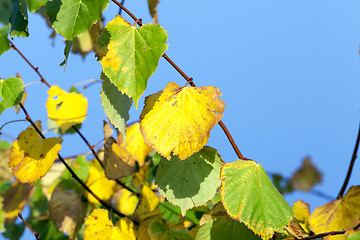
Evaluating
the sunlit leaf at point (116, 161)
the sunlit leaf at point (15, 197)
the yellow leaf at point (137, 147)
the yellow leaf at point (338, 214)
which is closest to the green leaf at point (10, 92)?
the sunlit leaf at point (116, 161)

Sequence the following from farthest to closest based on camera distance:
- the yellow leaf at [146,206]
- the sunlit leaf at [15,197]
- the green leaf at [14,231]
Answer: the green leaf at [14,231] < the sunlit leaf at [15,197] < the yellow leaf at [146,206]

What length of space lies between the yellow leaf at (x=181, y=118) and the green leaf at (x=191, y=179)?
0.10 m

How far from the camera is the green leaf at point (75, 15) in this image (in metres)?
0.68

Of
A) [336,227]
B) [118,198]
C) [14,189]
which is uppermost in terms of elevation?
[336,227]

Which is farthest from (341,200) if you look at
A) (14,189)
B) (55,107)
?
(14,189)

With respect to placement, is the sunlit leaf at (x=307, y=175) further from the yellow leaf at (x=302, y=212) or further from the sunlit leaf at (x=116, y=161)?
the sunlit leaf at (x=116, y=161)

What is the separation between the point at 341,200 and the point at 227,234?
40cm

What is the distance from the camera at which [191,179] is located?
75cm

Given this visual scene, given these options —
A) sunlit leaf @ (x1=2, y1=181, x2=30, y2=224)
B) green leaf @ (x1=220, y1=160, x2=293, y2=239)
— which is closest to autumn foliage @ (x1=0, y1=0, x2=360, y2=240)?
green leaf @ (x1=220, y1=160, x2=293, y2=239)

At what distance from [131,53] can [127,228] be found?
41 cm

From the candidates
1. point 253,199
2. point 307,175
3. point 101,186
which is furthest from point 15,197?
point 307,175

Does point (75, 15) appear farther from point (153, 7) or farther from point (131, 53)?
point (153, 7)

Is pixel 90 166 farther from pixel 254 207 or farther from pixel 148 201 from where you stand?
pixel 254 207

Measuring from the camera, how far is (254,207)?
24.8 inches
